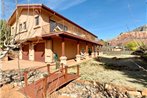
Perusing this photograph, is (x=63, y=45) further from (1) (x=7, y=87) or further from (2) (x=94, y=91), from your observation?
(2) (x=94, y=91)

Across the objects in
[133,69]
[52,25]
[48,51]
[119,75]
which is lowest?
[119,75]

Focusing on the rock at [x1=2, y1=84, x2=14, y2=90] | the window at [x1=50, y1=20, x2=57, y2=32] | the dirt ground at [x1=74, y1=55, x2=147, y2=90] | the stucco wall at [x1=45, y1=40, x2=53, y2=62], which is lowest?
the rock at [x1=2, y1=84, x2=14, y2=90]

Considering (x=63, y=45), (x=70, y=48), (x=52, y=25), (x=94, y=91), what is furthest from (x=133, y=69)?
(x=52, y=25)

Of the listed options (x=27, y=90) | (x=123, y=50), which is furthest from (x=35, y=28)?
(x=123, y=50)

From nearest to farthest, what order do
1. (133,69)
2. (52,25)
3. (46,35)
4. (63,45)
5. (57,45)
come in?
1. (133,69)
2. (63,45)
3. (46,35)
4. (52,25)
5. (57,45)

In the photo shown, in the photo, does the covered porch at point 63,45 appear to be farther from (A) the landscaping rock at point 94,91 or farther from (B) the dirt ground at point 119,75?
(A) the landscaping rock at point 94,91

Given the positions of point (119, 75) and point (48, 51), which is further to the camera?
point (48, 51)

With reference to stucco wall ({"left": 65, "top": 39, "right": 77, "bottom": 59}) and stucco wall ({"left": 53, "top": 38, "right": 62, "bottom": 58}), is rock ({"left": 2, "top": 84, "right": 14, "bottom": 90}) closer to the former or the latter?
stucco wall ({"left": 53, "top": 38, "right": 62, "bottom": 58})

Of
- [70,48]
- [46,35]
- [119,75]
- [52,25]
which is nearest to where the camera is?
[119,75]

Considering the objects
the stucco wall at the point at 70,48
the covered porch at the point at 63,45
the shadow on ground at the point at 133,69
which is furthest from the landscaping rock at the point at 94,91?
the stucco wall at the point at 70,48

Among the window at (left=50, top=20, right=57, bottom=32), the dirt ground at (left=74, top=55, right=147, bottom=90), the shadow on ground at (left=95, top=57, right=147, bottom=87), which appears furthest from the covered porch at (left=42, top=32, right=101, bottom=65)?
the shadow on ground at (left=95, top=57, right=147, bottom=87)

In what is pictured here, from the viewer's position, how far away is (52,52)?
1930 centimetres

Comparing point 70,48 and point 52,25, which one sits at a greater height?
point 52,25

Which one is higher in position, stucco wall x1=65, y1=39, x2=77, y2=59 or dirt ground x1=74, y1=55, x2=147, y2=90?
stucco wall x1=65, y1=39, x2=77, y2=59
